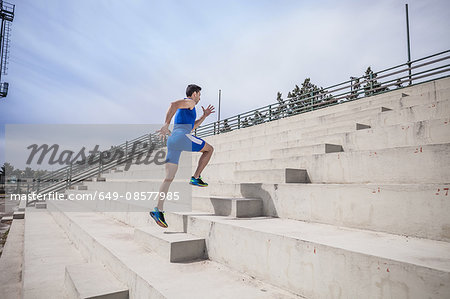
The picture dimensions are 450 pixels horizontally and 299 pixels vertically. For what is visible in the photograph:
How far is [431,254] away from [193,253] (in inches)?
91.7

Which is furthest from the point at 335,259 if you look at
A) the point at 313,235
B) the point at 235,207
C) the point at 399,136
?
the point at 399,136

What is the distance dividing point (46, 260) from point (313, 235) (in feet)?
15.4

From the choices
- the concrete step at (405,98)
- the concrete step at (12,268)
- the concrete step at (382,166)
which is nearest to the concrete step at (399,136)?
the concrete step at (382,166)

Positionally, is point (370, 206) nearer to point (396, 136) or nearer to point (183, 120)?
point (396, 136)

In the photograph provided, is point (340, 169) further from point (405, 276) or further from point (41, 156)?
point (41, 156)

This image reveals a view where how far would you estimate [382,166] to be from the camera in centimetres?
310

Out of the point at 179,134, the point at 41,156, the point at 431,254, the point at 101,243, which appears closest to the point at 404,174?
the point at 431,254

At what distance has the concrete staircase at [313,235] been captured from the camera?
187 centimetres

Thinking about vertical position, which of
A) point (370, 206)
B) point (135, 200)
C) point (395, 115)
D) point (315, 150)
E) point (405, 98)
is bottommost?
point (135, 200)

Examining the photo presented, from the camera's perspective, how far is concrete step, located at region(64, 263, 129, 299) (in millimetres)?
2684

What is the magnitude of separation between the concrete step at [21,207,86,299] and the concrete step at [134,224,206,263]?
1.34m

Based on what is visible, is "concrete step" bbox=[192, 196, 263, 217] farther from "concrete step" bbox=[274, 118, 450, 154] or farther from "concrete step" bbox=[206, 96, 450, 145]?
"concrete step" bbox=[206, 96, 450, 145]

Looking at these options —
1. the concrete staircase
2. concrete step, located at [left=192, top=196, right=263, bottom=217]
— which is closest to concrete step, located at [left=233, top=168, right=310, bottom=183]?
the concrete staircase

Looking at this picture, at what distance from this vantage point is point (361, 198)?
2766 mm
